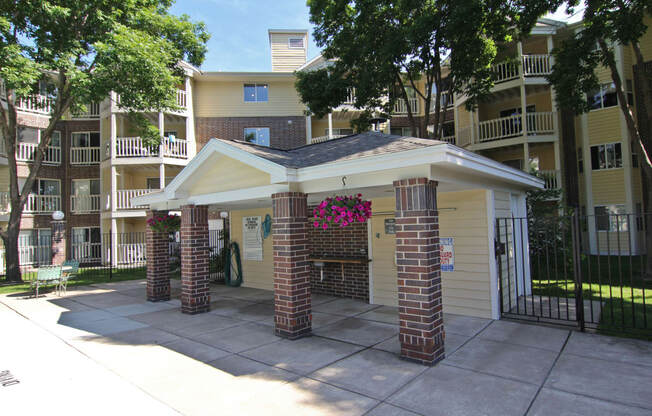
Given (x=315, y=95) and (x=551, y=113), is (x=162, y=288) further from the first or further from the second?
(x=551, y=113)

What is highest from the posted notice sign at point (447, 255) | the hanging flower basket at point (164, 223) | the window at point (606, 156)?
the window at point (606, 156)

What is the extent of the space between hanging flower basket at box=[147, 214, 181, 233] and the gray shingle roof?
3.52 m

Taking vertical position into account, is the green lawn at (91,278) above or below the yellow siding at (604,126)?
below

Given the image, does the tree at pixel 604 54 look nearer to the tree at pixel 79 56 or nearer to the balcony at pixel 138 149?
the tree at pixel 79 56

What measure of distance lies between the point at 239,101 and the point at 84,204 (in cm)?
1101

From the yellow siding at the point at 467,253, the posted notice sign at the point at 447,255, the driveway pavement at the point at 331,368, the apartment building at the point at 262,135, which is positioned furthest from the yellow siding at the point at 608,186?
the driveway pavement at the point at 331,368

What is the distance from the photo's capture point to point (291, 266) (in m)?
5.89

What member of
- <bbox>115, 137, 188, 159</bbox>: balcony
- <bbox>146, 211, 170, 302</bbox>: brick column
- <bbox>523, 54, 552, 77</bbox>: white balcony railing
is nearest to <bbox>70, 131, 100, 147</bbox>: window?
<bbox>115, 137, 188, 159</bbox>: balcony

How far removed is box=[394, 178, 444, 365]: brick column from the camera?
15.1ft

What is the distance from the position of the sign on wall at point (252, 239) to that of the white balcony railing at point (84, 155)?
15107mm

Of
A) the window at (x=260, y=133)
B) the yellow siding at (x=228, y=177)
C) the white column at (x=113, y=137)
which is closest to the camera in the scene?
the yellow siding at (x=228, y=177)

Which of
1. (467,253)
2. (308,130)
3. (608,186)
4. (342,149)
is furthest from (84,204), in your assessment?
(608,186)

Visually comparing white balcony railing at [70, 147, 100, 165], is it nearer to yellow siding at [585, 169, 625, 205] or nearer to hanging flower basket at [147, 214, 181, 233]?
hanging flower basket at [147, 214, 181, 233]

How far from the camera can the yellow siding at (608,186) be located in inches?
640
